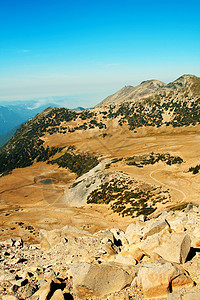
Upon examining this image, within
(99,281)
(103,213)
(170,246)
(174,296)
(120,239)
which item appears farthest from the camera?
(103,213)

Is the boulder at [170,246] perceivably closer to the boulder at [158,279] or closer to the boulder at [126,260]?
the boulder at [126,260]

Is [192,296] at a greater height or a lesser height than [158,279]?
greater

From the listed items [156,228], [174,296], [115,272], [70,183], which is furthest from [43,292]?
[70,183]

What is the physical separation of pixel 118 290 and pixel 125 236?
392 inches

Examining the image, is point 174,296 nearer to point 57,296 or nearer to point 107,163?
point 57,296

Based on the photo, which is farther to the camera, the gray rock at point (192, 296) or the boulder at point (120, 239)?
the boulder at point (120, 239)

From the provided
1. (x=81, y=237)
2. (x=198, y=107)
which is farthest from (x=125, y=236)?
(x=198, y=107)

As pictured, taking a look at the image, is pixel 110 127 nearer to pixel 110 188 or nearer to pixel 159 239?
pixel 110 188

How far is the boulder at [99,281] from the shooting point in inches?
369

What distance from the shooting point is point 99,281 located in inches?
373

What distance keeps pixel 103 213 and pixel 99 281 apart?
26.4 m

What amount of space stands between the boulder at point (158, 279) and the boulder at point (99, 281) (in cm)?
100

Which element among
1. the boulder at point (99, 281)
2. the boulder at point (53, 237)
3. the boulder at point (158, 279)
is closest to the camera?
the boulder at point (158, 279)

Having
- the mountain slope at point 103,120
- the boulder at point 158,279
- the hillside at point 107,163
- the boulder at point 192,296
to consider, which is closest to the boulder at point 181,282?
the boulder at point 158,279
